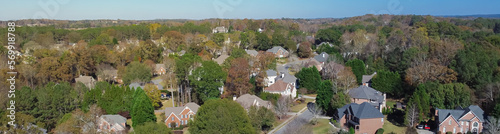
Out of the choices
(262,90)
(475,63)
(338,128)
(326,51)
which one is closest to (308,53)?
(326,51)

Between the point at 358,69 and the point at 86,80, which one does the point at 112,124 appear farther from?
the point at 358,69

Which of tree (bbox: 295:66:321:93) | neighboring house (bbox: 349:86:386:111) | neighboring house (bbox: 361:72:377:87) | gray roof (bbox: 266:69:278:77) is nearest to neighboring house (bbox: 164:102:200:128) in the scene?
tree (bbox: 295:66:321:93)

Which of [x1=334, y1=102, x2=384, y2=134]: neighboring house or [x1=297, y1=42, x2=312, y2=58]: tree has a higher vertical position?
[x1=297, y1=42, x2=312, y2=58]: tree

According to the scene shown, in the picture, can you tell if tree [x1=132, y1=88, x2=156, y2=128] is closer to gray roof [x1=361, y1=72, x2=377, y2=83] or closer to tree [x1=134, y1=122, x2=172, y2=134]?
tree [x1=134, y1=122, x2=172, y2=134]

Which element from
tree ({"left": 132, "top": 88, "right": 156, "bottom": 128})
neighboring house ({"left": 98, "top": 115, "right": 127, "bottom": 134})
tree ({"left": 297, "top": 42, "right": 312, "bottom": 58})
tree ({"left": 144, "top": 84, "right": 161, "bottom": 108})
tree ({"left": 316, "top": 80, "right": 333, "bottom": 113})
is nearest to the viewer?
neighboring house ({"left": 98, "top": 115, "right": 127, "bottom": 134})

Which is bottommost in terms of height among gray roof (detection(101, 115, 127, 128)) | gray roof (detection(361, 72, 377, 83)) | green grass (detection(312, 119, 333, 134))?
green grass (detection(312, 119, 333, 134))

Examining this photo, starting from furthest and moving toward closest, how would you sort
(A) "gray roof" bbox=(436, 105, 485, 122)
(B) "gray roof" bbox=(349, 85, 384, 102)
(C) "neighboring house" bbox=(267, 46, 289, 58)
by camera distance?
1. (C) "neighboring house" bbox=(267, 46, 289, 58)
2. (B) "gray roof" bbox=(349, 85, 384, 102)
3. (A) "gray roof" bbox=(436, 105, 485, 122)

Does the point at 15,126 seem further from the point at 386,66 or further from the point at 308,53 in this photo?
the point at 308,53
